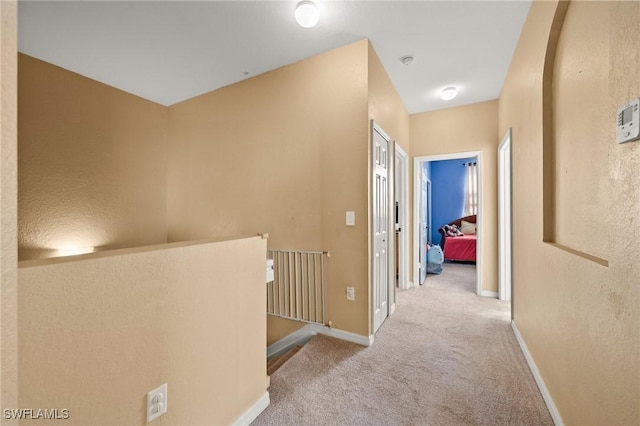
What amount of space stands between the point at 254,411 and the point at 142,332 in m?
0.91

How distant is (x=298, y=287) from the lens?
8.95 feet

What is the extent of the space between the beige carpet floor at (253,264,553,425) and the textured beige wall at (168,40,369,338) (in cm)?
35

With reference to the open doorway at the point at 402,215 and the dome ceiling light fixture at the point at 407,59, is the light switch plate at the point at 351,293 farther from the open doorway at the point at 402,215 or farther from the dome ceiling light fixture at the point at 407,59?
the dome ceiling light fixture at the point at 407,59

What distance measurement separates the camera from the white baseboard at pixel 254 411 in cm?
150

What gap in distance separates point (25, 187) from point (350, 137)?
308 cm

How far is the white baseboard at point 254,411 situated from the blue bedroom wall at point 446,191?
6.46 meters

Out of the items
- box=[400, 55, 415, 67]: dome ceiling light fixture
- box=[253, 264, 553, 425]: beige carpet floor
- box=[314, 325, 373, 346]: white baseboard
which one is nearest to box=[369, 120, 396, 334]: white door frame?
box=[314, 325, 373, 346]: white baseboard

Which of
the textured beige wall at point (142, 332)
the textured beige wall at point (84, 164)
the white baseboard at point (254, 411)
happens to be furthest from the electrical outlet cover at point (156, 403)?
the textured beige wall at point (84, 164)

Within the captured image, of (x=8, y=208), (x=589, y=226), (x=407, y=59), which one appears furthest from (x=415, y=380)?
(x=407, y=59)

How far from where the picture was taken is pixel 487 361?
213 centimetres

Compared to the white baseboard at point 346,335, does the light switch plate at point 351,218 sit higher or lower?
higher

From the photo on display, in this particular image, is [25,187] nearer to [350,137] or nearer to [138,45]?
[138,45]

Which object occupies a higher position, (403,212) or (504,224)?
(403,212)

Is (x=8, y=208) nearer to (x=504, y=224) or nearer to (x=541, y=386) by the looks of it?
(x=541, y=386)
